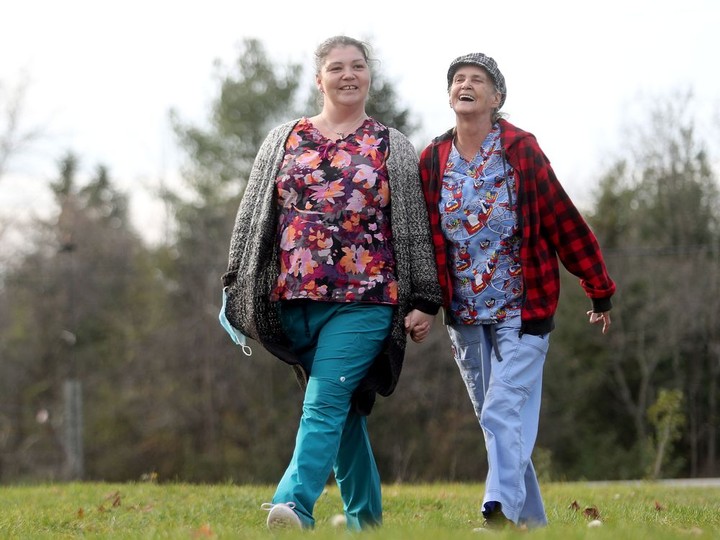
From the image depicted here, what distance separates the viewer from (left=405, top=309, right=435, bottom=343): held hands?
4.61m

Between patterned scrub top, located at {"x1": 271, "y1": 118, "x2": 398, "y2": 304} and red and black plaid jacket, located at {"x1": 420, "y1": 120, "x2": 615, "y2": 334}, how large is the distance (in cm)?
24

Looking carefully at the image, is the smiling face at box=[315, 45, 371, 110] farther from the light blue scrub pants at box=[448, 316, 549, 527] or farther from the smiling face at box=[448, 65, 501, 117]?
the light blue scrub pants at box=[448, 316, 549, 527]

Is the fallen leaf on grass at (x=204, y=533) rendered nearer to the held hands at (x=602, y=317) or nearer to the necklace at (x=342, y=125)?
the necklace at (x=342, y=125)

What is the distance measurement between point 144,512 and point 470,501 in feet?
6.62

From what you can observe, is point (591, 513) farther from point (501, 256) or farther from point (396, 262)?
point (396, 262)

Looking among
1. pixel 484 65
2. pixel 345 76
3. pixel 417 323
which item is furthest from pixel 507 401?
pixel 345 76

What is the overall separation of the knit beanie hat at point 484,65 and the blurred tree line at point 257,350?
2414 centimetres

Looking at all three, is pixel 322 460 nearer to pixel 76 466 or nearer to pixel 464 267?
pixel 464 267

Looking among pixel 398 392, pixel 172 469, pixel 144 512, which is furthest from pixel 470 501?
pixel 172 469

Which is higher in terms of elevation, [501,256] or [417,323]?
[501,256]

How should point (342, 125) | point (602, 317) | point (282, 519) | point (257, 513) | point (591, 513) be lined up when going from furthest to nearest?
1. point (257, 513)
2. point (591, 513)
3. point (602, 317)
4. point (342, 125)
5. point (282, 519)

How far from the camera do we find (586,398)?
105ft

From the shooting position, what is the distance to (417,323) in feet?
15.1

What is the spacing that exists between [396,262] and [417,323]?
285 millimetres
